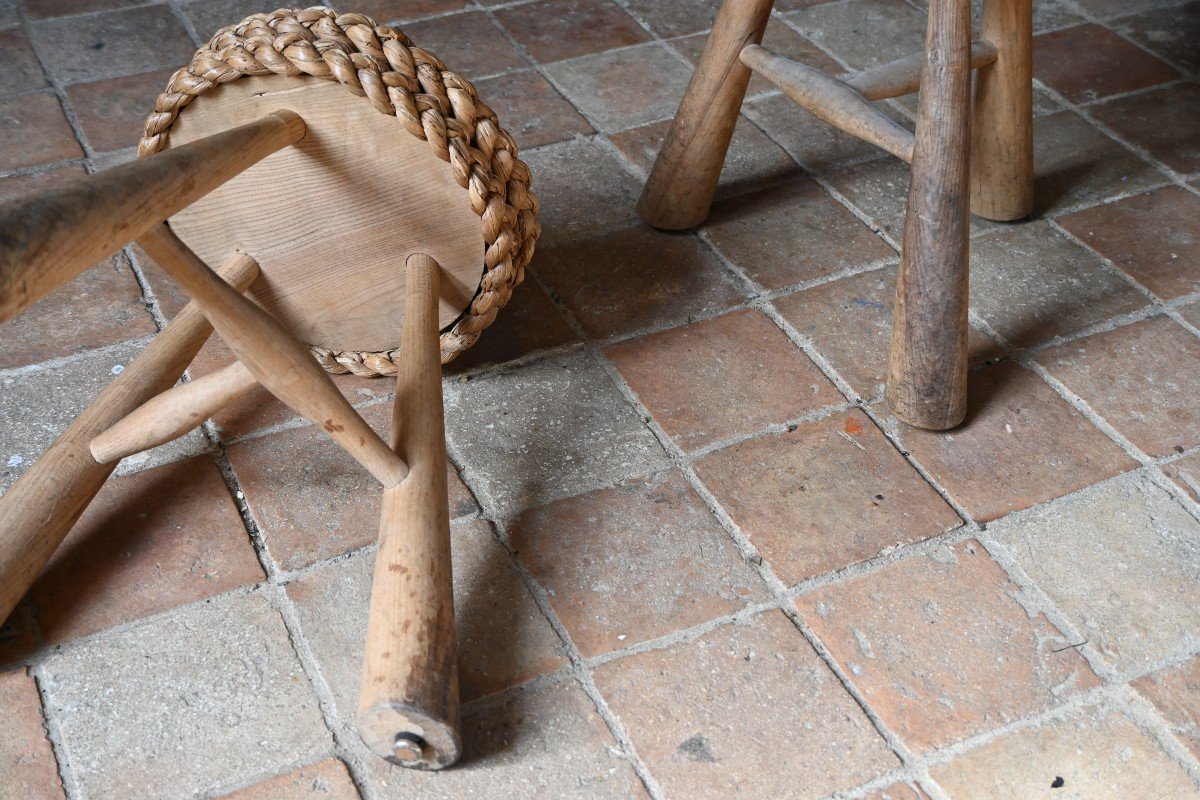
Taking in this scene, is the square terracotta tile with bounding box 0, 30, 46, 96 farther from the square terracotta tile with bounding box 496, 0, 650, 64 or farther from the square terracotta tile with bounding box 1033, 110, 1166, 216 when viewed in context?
the square terracotta tile with bounding box 1033, 110, 1166, 216

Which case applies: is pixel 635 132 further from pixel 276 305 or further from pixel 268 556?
pixel 268 556

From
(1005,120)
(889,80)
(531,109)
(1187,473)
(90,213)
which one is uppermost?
(90,213)

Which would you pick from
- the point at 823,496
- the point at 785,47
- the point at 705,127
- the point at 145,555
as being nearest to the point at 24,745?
the point at 145,555

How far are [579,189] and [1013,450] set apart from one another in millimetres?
921

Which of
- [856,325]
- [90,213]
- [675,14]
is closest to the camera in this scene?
[90,213]

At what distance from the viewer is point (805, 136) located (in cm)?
229

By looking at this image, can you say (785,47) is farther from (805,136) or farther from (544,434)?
(544,434)

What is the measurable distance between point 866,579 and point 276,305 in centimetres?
88

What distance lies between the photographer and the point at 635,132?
2289mm

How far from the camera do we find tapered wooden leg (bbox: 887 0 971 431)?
1.55m

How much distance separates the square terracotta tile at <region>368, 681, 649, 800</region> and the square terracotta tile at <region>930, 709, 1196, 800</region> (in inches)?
13.8

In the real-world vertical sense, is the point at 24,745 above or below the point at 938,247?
below

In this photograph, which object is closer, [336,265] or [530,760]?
[530,760]

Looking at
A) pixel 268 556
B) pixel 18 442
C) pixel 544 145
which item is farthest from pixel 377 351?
pixel 544 145
